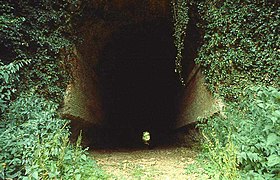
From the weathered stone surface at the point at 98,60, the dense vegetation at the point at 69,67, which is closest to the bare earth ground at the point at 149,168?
the dense vegetation at the point at 69,67

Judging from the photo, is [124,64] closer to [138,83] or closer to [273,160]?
[138,83]

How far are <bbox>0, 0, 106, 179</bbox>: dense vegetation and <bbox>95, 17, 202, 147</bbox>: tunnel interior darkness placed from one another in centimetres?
265

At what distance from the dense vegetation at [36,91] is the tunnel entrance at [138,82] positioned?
265 cm

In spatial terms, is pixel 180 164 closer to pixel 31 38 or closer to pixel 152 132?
pixel 31 38

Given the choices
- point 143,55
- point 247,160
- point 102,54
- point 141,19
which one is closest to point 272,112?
point 247,160

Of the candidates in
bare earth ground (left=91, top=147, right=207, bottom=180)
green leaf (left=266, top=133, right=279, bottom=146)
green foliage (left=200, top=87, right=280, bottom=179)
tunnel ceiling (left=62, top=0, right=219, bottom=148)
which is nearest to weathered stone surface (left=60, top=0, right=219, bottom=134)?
tunnel ceiling (left=62, top=0, right=219, bottom=148)

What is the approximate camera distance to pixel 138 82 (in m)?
12.6

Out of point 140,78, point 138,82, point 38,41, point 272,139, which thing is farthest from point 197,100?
point 138,82

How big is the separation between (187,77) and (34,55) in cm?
400

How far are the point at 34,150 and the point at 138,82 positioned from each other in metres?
9.26

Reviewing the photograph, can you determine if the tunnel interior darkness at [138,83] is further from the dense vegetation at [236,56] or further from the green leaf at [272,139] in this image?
the green leaf at [272,139]

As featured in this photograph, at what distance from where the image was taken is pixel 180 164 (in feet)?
15.9

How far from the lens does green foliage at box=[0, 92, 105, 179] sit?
335 cm

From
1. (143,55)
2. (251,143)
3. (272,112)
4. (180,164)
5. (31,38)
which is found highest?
(143,55)
